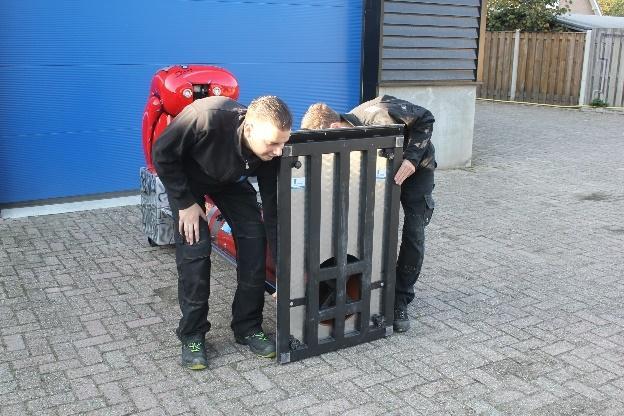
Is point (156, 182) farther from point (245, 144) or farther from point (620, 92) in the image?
point (620, 92)

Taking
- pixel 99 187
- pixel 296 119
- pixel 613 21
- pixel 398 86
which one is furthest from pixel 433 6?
pixel 613 21

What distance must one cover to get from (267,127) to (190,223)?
2.40 feet

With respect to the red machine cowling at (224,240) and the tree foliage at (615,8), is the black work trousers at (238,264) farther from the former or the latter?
the tree foliage at (615,8)

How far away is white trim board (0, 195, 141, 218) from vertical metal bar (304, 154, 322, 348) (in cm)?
401

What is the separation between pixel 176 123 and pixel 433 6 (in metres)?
6.23

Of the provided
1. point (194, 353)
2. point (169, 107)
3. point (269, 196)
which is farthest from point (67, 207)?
point (269, 196)

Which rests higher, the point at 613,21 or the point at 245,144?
the point at 613,21

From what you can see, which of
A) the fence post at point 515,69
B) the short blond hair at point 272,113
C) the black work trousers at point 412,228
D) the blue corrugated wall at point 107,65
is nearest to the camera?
the short blond hair at point 272,113

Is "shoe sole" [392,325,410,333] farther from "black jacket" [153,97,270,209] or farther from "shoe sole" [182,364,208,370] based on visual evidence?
"black jacket" [153,97,270,209]

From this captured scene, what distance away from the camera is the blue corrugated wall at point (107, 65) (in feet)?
22.1

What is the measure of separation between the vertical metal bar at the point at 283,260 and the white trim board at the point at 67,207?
13.1 ft

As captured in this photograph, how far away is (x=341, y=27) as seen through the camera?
8477 mm

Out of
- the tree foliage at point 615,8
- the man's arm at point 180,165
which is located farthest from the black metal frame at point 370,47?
the tree foliage at point 615,8

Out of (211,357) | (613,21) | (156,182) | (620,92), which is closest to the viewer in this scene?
(211,357)
